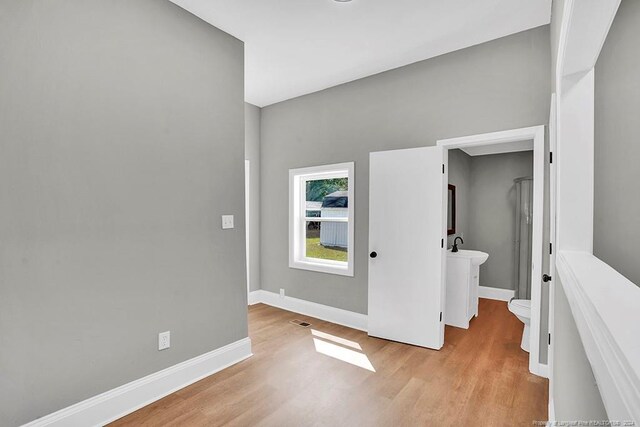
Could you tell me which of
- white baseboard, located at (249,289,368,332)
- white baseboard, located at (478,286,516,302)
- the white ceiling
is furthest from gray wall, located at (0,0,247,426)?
white baseboard, located at (478,286,516,302)

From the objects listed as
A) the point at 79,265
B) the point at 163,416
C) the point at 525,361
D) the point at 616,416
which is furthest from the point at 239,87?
Answer: the point at 525,361

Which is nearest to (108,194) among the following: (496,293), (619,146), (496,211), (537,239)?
(619,146)

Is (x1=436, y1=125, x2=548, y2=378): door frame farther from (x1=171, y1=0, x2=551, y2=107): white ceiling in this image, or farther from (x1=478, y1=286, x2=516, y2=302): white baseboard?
(x1=478, y1=286, x2=516, y2=302): white baseboard

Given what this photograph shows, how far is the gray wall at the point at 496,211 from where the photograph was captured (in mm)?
4828

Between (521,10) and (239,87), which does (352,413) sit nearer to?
(239,87)

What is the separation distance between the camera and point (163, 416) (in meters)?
2.09

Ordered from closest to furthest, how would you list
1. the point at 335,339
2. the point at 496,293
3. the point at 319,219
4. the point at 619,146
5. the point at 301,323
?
the point at 619,146 < the point at 335,339 < the point at 301,323 < the point at 319,219 < the point at 496,293

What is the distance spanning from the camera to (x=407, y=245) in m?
3.21

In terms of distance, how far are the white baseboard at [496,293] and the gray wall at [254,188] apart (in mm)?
3463

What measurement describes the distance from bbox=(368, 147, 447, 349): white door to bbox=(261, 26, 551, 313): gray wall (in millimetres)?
255

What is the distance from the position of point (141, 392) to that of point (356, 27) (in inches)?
127

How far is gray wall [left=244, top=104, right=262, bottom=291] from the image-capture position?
14.9 ft

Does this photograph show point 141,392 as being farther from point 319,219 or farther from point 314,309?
point 319,219

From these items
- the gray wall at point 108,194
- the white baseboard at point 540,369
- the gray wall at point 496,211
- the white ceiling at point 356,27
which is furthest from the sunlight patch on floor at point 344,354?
the gray wall at point 496,211
